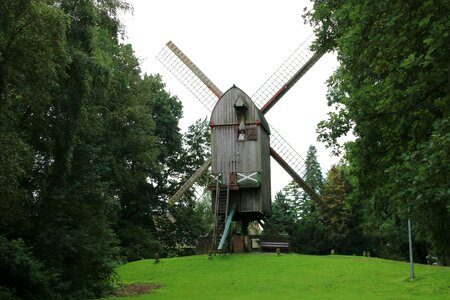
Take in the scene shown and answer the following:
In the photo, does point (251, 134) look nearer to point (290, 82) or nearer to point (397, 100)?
point (290, 82)

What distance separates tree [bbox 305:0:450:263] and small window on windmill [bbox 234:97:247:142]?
595 inches

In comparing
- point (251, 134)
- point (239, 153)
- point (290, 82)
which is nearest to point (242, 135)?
point (251, 134)

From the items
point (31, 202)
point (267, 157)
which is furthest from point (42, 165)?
point (267, 157)

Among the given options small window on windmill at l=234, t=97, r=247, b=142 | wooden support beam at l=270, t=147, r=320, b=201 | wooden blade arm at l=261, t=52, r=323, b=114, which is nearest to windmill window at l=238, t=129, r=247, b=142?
Answer: small window on windmill at l=234, t=97, r=247, b=142

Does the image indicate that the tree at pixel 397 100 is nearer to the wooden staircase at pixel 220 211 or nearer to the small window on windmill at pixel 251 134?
the wooden staircase at pixel 220 211

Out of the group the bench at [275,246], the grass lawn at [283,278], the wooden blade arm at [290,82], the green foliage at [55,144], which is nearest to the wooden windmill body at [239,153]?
the bench at [275,246]

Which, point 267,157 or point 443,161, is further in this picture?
point 267,157

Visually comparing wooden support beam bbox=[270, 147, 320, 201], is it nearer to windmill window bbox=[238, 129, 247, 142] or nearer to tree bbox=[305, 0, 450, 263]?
windmill window bbox=[238, 129, 247, 142]

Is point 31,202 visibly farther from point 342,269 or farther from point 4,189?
point 342,269

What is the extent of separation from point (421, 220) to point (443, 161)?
692cm

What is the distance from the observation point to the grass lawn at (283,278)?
17.5 metres

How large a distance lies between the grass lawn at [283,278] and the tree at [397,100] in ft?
11.0

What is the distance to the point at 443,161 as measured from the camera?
7.47m

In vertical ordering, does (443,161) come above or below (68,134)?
below
